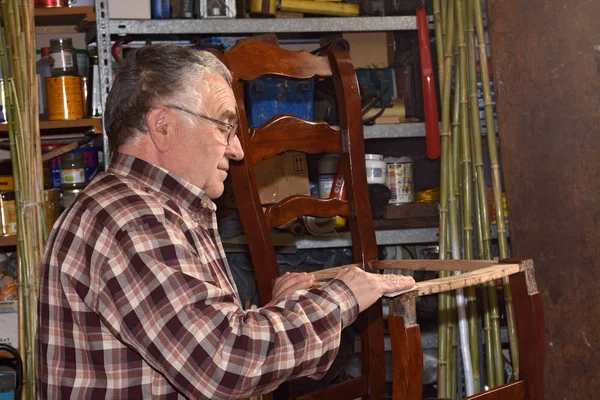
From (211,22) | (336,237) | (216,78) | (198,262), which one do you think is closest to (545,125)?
(336,237)

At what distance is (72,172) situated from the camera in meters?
2.65

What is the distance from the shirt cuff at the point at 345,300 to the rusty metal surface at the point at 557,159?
1.35 meters

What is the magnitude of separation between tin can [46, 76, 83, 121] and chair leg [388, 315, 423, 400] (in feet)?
5.43

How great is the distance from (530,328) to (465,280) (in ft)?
1.04

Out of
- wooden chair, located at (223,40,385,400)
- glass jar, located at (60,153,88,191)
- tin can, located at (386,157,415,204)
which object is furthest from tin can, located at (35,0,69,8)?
tin can, located at (386,157,415,204)

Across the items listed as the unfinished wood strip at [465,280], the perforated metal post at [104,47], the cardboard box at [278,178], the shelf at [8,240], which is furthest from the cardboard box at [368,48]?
the unfinished wood strip at [465,280]

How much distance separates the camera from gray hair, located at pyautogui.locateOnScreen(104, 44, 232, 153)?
4.34 feet

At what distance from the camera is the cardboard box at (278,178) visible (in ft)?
8.36

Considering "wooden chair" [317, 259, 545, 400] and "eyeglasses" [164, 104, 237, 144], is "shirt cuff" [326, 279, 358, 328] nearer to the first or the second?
"wooden chair" [317, 259, 545, 400]

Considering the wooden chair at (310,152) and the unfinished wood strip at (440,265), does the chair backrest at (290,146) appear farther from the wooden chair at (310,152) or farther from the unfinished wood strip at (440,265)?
the unfinished wood strip at (440,265)

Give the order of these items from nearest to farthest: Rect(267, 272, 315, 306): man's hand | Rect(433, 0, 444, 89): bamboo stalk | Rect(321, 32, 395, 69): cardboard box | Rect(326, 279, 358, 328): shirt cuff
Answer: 1. Rect(326, 279, 358, 328): shirt cuff
2. Rect(267, 272, 315, 306): man's hand
3. Rect(433, 0, 444, 89): bamboo stalk
4. Rect(321, 32, 395, 69): cardboard box

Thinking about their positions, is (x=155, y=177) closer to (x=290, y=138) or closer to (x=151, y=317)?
(x=151, y=317)

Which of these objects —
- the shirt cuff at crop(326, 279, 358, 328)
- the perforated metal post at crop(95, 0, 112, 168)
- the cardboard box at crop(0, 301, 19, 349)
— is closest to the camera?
the shirt cuff at crop(326, 279, 358, 328)

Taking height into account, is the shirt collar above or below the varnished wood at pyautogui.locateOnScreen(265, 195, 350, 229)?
above
